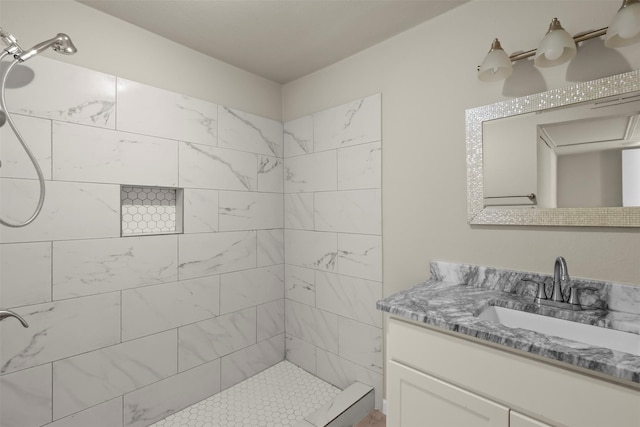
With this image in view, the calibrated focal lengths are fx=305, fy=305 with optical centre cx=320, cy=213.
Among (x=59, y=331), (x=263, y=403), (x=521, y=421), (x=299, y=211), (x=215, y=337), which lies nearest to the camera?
(x=521, y=421)

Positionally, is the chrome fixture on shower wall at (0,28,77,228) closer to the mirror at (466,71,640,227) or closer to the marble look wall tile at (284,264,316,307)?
the marble look wall tile at (284,264,316,307)

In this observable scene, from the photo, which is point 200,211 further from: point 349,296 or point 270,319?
point 349,296

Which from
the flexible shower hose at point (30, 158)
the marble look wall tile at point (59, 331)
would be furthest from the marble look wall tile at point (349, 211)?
the flexible shower hose at point (30, 158)

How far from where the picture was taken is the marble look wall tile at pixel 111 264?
1.50 meters

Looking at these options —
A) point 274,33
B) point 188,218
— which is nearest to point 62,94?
point 188,218

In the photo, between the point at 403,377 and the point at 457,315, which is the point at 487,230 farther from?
the point at 403,377

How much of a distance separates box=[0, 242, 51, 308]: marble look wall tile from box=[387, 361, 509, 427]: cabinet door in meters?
1.64

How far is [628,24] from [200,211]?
215 cm

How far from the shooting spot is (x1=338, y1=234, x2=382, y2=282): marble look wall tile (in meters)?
1.94

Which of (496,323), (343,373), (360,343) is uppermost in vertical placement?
(496,323)

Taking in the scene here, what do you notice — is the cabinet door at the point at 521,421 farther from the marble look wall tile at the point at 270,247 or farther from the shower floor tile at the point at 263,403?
the marble look wall tile at the point at 270,247

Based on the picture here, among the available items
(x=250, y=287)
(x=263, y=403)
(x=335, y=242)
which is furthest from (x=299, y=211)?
(x=263, y=403)

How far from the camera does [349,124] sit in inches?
81.4

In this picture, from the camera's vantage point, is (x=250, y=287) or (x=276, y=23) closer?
(x=276, y=23)
